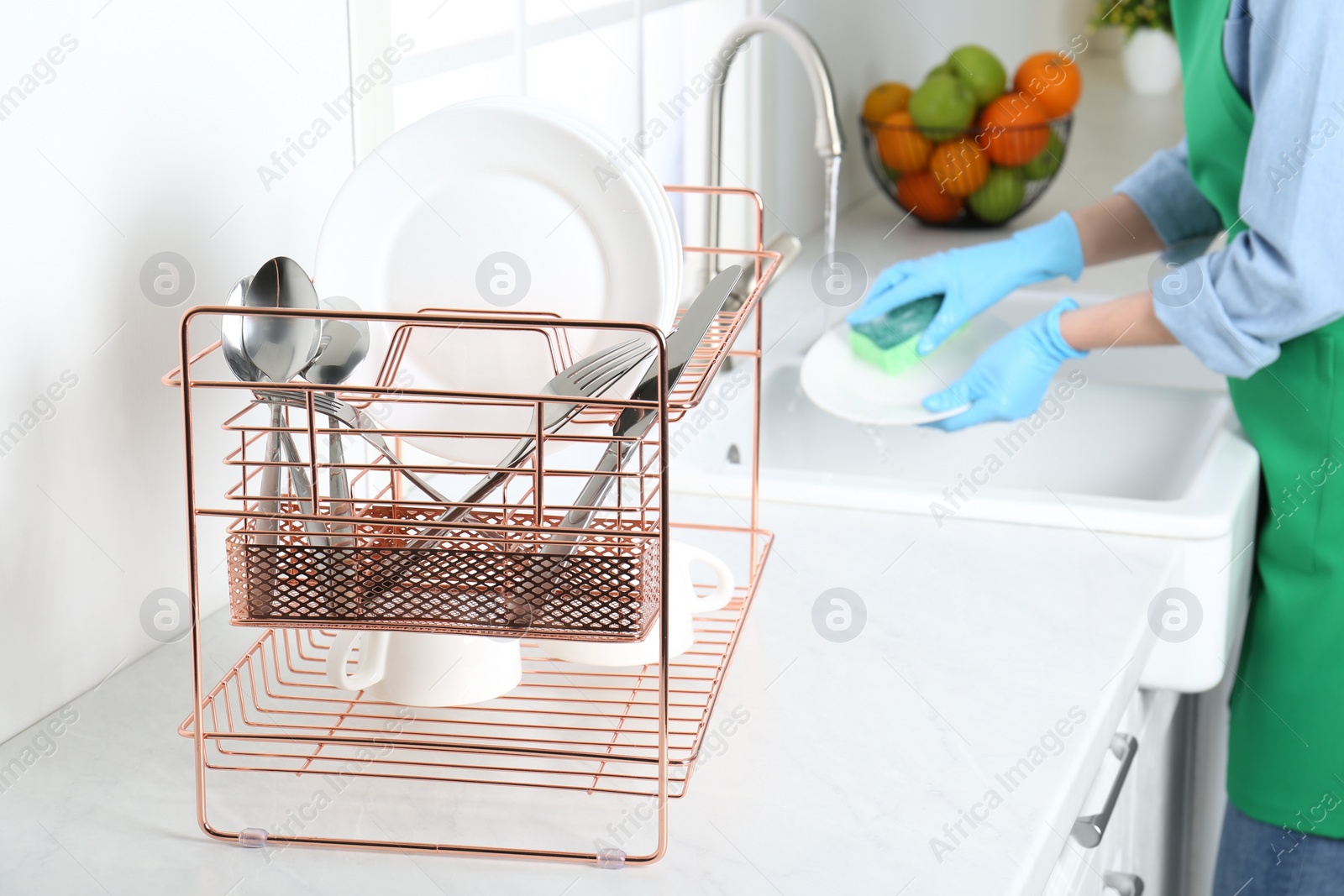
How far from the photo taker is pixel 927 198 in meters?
2.02

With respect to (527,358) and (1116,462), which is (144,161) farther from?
(1116,462)

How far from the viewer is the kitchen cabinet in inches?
32.6

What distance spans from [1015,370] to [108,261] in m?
0.81

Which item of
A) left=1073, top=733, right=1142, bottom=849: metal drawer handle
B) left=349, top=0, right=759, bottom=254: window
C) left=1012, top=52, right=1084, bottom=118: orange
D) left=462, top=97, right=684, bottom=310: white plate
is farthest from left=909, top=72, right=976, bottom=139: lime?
left=462, top=97, right=684, bottom=310: white plate

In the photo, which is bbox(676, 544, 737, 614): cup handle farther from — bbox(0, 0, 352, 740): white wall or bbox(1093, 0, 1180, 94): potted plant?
bbox(1093, 0, 1180, 94): potted plant

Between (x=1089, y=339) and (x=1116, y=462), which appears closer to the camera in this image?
(x=1089, y=339)

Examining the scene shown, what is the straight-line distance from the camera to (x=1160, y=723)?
1.13 meters

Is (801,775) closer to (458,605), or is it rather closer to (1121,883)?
(458,605)

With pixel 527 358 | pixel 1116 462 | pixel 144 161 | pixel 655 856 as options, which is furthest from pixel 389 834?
pixel 1116 462

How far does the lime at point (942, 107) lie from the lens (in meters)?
1.92

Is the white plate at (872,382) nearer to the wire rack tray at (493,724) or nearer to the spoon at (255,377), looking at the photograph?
the wire rack tray at (493,724)

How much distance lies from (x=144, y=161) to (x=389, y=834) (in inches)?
16.0

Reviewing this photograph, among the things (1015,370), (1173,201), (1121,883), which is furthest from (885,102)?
(1121,883)

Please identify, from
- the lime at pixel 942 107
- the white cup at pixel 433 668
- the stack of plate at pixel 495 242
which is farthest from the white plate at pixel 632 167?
the lime at pixel 942 107
